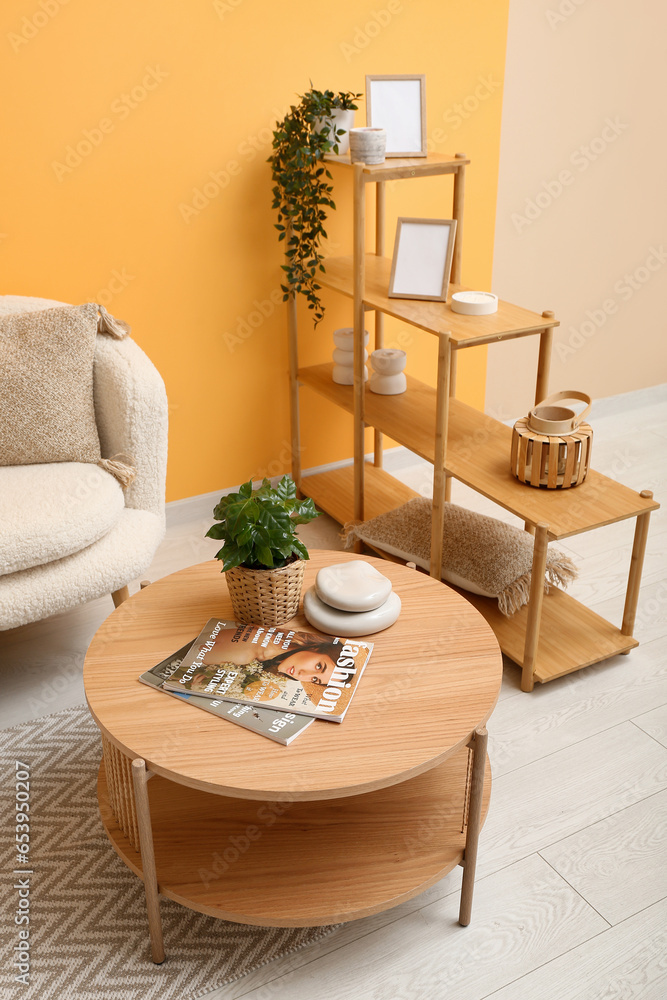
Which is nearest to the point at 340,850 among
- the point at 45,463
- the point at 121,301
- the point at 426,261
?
the point at 45,463

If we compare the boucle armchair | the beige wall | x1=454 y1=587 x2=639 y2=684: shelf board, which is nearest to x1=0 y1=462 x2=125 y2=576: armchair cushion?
the boucle armchair

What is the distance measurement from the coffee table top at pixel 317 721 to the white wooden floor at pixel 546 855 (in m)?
0.39

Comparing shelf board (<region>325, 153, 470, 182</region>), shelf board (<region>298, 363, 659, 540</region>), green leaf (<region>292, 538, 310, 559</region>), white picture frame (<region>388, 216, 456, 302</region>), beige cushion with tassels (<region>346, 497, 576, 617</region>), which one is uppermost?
shelf board (<region>325, 153, 470, 182</region>)

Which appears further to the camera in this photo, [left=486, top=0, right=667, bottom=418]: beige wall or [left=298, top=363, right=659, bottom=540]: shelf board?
[left=486, top=0, right=667, bottom=418]: beige wall

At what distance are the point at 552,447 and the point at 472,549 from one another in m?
0.46

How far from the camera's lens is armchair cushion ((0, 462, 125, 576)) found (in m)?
1.88

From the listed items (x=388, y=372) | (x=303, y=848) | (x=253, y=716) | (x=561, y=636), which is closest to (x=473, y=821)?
(x=303, y=848)

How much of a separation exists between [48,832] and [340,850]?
63cm

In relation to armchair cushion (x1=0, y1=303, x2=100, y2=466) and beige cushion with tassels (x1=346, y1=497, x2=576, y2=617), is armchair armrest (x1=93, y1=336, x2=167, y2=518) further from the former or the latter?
beige cushion with tassels (x1=346, y1=497, x2=576, y2=617)

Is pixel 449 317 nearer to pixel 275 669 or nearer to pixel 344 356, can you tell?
pixel 344 356

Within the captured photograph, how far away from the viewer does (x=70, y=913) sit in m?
1.56

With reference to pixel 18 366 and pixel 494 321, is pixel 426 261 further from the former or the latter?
pixel 18 366

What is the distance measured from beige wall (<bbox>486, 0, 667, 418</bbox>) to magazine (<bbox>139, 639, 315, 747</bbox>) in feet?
6.79

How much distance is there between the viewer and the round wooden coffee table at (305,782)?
132cm
